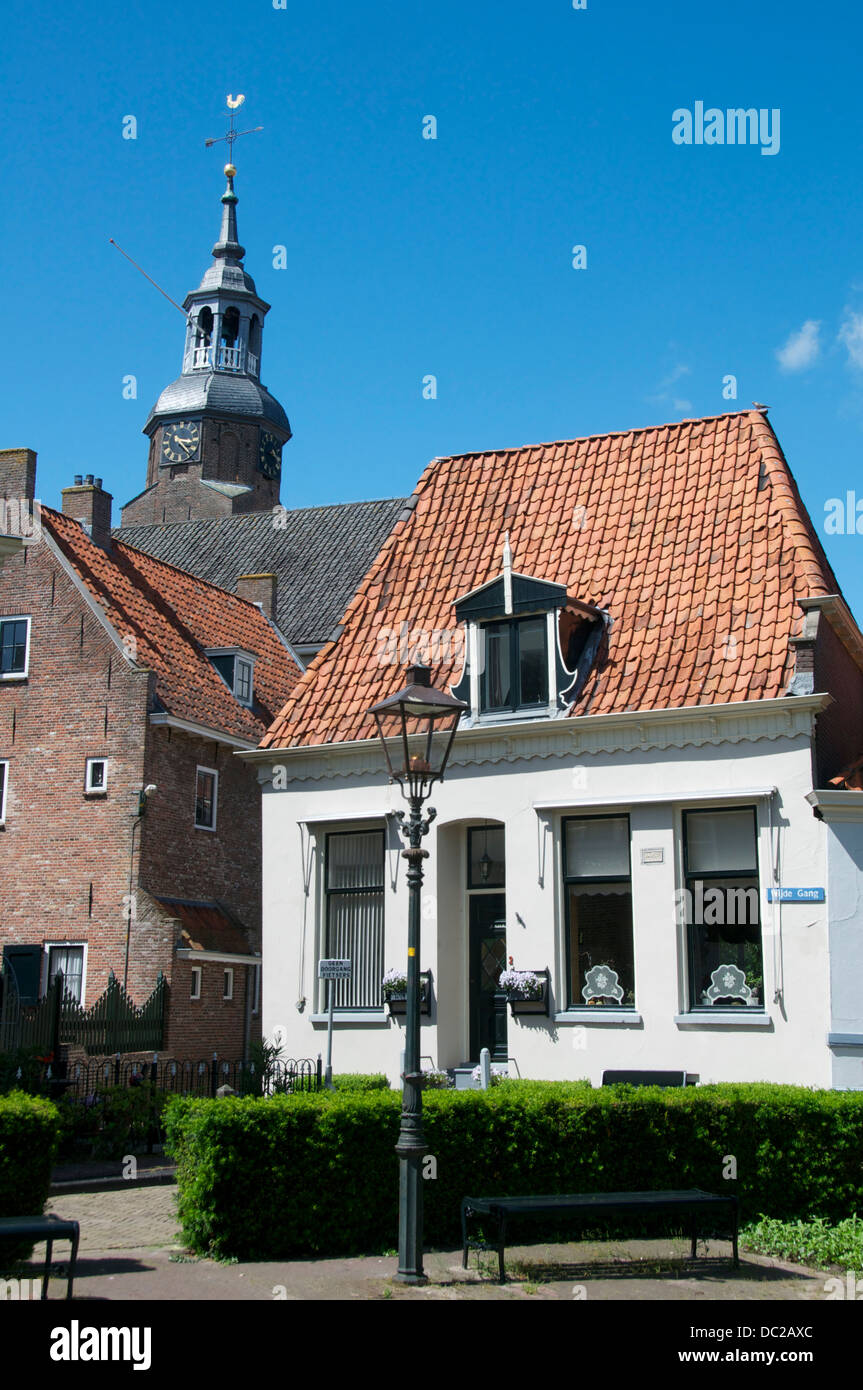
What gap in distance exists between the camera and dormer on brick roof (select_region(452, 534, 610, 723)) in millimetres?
17719

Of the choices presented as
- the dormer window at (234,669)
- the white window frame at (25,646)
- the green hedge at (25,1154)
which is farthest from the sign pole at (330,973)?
the dormer window at (234,669)

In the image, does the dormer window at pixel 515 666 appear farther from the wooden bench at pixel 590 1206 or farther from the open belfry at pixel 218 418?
the open belfry at pixel 218 418

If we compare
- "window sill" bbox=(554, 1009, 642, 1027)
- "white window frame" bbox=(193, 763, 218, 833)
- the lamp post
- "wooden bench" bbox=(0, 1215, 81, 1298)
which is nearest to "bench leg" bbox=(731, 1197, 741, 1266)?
the lamp post

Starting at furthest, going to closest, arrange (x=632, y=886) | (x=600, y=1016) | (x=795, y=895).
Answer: (x=632, y=886), (x=600, y=1016), (x=795, y=895)

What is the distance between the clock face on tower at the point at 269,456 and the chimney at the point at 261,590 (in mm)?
30073

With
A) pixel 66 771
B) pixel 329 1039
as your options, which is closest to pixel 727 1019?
pixel 329 1039

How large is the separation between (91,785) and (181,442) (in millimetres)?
40695

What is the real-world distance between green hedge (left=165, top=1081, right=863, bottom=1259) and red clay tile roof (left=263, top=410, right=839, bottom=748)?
5.56 m

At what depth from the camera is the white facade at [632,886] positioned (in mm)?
15445

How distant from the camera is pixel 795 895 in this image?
1557 cm

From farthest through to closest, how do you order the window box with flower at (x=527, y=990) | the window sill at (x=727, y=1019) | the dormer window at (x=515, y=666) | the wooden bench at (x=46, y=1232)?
the dormer window at (x=515, y=666) < the window box with flower at (x=527, y=990) < the window sill at (x=727, y=1019) < the wooden bench at (x=46, y=1232)

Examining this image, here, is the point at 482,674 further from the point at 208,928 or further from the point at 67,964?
the point at 67,964

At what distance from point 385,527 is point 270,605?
22.3ft

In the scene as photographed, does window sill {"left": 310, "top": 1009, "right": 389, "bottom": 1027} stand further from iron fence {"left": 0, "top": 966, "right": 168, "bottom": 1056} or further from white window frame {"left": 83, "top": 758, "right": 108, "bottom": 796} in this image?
white window frame {"left": 83, "top": 758, "right": 108, "bottom": 796}
